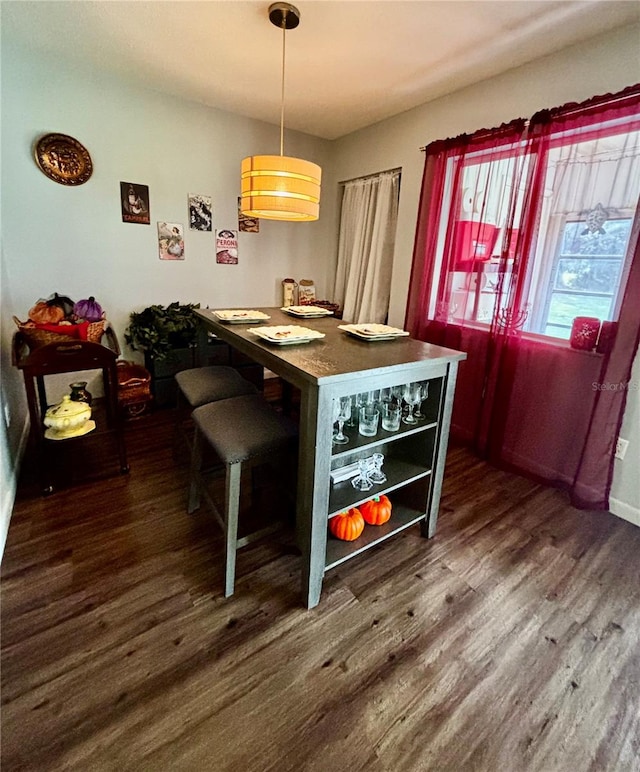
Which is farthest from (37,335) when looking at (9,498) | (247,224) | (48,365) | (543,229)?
(543,229)

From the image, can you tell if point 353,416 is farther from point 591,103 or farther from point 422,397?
point 591,103

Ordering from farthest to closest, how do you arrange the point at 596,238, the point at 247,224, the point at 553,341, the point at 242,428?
the point at 247,224 < the point at 553,341 < the point at 596,238 < the point at 242,428

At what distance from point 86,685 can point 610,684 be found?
1.64 m

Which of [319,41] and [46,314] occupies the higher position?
[319,41]

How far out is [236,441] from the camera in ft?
4.45

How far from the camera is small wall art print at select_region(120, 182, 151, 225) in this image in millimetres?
2922

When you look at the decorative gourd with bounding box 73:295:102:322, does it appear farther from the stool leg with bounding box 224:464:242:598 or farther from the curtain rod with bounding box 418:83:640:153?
the curtain rod with bounding box 418:83:640:153

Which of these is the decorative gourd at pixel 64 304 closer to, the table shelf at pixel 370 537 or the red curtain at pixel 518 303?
the table shelf at pixel 370 537

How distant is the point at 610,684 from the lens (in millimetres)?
1217

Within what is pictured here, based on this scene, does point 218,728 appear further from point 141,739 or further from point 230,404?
point 230,404

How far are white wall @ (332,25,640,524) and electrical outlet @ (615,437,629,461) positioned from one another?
2 cm

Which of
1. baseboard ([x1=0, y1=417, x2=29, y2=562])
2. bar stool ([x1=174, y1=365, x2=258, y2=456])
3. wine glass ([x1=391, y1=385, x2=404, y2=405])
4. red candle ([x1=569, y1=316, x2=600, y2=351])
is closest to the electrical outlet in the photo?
red candle ([x1=569, y1=316, x2=600, y2=351])

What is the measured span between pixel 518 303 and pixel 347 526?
5.53 feet

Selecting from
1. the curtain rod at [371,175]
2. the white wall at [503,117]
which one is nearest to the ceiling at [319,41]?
the white wall at [503,117]
